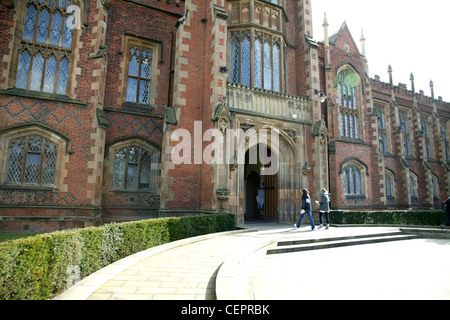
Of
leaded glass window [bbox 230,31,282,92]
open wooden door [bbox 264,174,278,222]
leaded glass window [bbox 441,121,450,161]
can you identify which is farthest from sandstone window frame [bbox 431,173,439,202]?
leaded glass window [bbox 230,31,282,92]

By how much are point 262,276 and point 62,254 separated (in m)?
3.18

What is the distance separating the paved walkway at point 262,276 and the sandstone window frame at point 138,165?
6802mm

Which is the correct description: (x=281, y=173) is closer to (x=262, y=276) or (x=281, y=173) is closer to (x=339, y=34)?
(x=262, y=276)

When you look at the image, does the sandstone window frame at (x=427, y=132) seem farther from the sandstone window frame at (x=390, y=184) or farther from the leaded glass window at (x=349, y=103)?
the leaded glass window at (x=349, y=103)

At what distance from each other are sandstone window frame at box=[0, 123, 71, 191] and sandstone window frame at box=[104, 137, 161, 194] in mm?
1791

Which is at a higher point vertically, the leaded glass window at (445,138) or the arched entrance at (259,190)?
the leaded glass window at (445,138)

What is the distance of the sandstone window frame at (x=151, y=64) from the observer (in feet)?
44.4

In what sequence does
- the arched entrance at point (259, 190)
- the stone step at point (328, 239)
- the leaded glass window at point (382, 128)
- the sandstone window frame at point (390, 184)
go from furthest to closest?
the leaded glass window at point (382, 128)
the sandstone window frame at point (390, 184)
the arched entrance at point (259, 190)
the stone step at point (328, 239)

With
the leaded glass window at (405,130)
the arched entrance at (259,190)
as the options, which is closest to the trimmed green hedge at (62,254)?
the arched entrance at (259,190)

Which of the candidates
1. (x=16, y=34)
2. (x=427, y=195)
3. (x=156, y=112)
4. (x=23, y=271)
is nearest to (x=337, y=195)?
(x=156, y=112)

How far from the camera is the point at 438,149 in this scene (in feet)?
90.5

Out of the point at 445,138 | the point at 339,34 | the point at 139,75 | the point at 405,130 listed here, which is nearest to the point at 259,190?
the point at 139,75

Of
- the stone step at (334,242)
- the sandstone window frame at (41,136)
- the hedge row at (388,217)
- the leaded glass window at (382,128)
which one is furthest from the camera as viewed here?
the leaded glass window at (382,128)

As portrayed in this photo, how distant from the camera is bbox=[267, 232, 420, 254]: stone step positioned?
7172 mm
